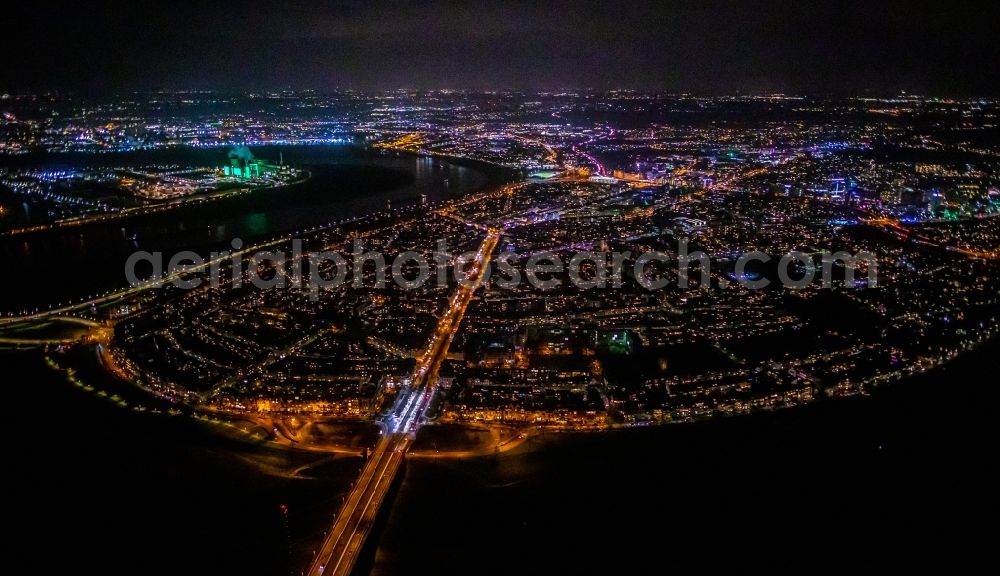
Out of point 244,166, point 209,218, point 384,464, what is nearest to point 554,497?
point 384,464

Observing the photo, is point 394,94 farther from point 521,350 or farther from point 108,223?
point 521,350

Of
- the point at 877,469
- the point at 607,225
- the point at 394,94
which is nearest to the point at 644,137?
the point at 607,225

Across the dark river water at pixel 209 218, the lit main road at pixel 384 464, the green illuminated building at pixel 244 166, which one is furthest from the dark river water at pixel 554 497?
the green illuminated building at pixel 244 166

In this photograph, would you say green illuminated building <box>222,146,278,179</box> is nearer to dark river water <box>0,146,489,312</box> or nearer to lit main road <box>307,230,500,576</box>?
dark river water <box>0,146,489,312</box>

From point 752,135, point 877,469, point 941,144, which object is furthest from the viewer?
point 752,135

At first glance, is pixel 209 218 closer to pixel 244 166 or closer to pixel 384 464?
pixel 244 166
